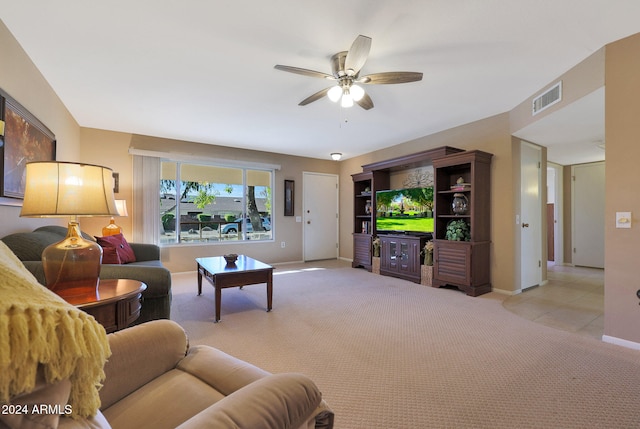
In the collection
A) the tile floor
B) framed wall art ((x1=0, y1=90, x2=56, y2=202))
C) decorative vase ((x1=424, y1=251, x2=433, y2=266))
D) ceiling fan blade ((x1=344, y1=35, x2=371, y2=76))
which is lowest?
the tile floor

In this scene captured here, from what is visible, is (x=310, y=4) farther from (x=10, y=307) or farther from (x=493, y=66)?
(x=10, y=307)

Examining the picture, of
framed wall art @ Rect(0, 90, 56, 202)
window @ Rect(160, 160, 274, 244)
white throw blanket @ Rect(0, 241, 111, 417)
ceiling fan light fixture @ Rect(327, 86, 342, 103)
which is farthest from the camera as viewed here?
window @ Rect(160, 160, 274, 244)

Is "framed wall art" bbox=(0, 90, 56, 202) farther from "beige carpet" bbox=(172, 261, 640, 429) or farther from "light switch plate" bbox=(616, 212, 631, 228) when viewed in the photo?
"light switch plate" bbox=(616, 212, 631, 228)

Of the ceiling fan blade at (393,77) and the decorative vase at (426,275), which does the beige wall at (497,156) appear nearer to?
the decorative vase at (426,275)

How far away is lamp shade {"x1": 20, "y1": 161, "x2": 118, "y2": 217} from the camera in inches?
53.0

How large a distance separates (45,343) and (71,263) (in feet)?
4.08

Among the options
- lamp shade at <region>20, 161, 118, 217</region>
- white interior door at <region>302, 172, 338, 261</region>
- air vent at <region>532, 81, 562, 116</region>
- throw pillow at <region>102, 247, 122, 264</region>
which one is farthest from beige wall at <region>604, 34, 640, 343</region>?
white interior door at <region>302, 172, 338, 261</region>

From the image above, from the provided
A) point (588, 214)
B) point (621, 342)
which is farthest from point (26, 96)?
point (588, 214)

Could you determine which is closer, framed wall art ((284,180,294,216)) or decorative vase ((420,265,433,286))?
decorative vase ((420,265,433,286))

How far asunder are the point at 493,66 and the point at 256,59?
2.13 metres

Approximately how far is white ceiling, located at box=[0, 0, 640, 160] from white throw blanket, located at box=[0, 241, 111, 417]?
6.70 feet

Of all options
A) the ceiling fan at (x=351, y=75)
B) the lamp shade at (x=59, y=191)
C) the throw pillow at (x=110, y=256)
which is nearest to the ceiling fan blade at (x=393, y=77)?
the ceiling fan at (x=351, y=75)

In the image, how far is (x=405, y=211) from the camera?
494 centimetres

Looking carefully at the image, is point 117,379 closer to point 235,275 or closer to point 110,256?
point 235,275
